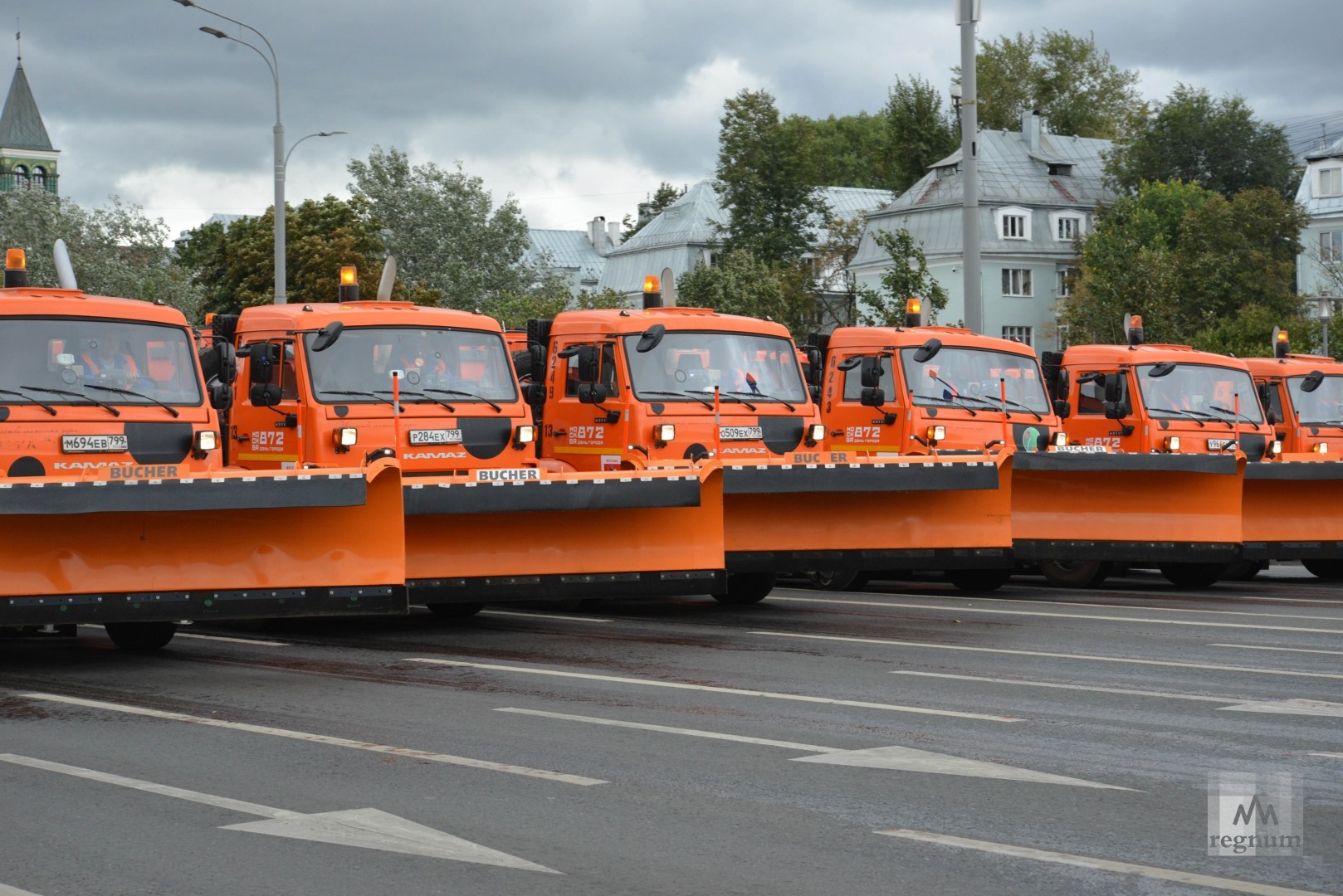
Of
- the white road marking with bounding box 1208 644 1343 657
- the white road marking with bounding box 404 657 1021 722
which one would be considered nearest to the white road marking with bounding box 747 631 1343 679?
the white road marking with bounding box 1208 644 1343 657

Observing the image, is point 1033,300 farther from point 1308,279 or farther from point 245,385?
point 245,385

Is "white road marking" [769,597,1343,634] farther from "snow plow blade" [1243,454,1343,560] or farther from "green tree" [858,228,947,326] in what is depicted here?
"green tree" [858,228,947,326]

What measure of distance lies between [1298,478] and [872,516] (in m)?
5.47

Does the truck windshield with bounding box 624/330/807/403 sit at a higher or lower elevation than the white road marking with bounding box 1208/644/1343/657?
higher

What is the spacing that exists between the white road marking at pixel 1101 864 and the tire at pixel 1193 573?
12.8 metres

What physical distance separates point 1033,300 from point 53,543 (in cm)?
7786

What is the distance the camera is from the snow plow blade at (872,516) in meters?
15.0

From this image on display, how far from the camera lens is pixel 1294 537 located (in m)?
18.9

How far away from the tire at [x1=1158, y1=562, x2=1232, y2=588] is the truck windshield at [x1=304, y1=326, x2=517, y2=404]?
7.94 m

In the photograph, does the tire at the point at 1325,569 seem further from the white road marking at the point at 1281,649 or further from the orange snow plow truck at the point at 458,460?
the orange snow plow truck at the point at 458,460

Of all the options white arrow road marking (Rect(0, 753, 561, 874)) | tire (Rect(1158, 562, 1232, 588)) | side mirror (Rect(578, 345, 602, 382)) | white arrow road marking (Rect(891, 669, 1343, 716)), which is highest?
side mirror (Rect(578, 345, 602, 382))

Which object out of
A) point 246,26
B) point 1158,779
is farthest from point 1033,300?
point 1158,779

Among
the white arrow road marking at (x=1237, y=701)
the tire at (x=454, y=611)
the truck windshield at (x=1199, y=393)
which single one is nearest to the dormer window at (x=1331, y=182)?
the truck windshield at (x=1199, y=393)

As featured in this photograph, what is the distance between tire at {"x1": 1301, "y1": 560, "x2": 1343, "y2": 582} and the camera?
21031 mm
